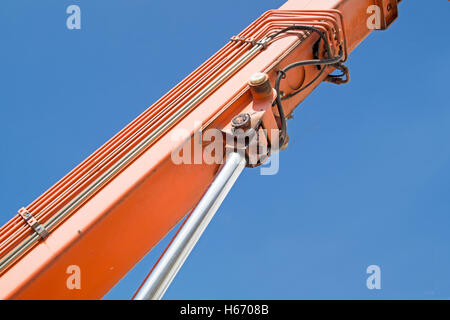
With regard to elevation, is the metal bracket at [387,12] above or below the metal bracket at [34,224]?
above

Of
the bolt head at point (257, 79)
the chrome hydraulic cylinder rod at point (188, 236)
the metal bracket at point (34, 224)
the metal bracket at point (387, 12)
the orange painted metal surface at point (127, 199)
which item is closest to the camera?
the chrome hydraulic cylinder rod at point (188, 236)

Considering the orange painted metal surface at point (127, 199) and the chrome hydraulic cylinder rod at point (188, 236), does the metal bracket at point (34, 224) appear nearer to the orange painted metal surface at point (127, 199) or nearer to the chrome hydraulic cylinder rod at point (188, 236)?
the orange painted metal surface at point (127, 199)

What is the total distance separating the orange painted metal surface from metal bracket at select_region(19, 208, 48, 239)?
31 millimetres

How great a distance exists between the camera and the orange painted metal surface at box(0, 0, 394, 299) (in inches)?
127

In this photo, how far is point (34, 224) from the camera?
3.40 meters

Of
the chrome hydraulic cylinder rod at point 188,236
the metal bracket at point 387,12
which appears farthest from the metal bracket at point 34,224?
the metal bracket at point 387,12

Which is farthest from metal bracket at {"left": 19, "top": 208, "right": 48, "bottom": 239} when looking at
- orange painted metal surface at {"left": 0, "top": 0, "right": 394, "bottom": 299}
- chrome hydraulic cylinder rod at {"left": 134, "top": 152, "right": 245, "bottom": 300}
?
chrome hydraulic cylinder rod at {"left": 134, "top": 152, "right": 245, "bottom": 300}

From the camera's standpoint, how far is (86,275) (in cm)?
331

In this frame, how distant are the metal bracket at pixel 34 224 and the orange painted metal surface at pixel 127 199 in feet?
0.10

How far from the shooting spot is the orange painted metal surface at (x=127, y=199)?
3.23 metres

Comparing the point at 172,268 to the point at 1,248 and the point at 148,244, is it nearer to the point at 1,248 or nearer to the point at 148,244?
the point at 148,244

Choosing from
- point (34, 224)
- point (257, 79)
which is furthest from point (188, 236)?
point (257, 79)
